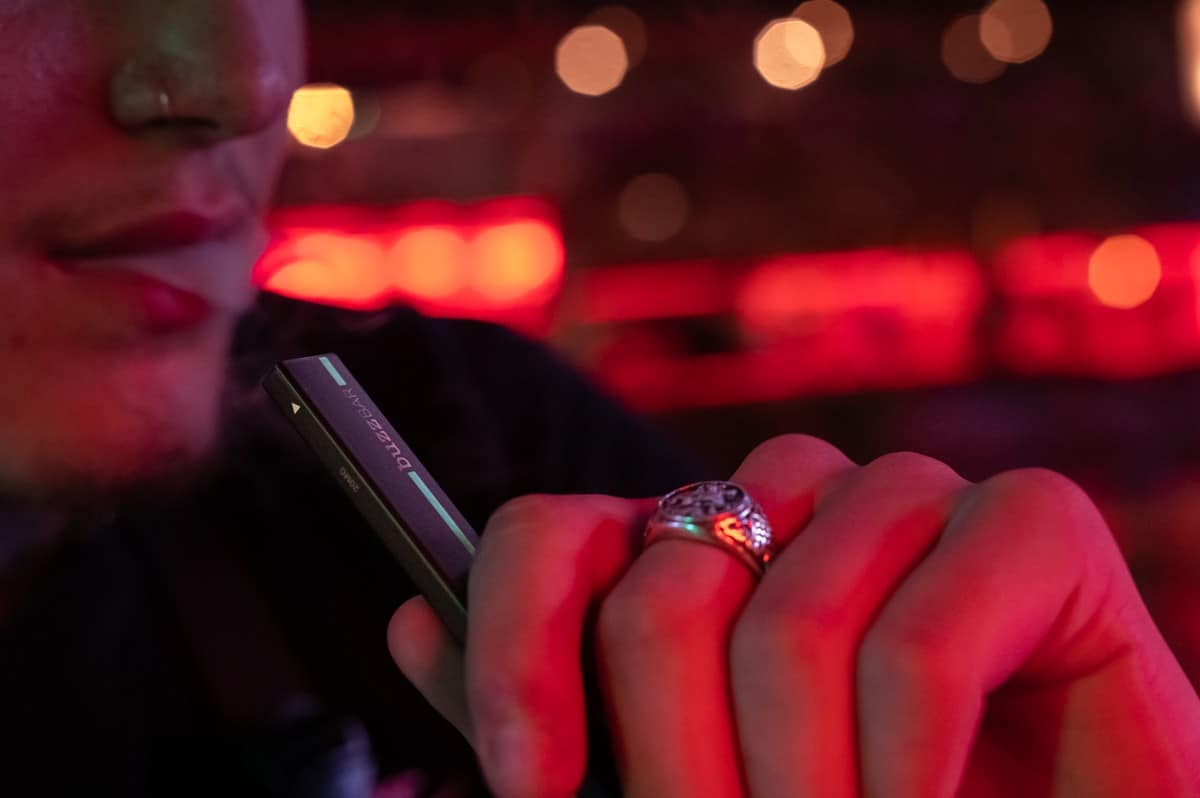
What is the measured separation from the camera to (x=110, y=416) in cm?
58

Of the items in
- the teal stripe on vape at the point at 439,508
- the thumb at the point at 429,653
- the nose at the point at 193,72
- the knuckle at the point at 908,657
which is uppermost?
the nose at the point at 193,72

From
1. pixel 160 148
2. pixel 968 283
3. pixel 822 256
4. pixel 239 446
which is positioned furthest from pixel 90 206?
pixel 968 283

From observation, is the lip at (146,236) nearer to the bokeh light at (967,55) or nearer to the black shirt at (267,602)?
the black shirt at (267,602)

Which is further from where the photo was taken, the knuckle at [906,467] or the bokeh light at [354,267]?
the bokeh light at [354,267]

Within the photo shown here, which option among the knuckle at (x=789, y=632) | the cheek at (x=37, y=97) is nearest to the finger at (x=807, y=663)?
the knuckle at (x=789, y=632)

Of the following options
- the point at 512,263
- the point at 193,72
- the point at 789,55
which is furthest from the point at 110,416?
the point at 789,55

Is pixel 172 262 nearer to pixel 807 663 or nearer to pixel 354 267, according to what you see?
pixel 807 663

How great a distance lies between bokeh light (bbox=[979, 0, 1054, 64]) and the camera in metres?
2.81

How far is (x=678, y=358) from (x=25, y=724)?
7.83ft

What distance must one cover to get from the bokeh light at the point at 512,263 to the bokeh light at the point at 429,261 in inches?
1.8

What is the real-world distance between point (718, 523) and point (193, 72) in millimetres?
367

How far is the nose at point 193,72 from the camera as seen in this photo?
507mm

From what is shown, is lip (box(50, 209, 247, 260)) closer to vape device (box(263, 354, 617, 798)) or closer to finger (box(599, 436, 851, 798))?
vape device (box(263, 354, 617, 798))

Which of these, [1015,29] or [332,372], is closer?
[332,372]
